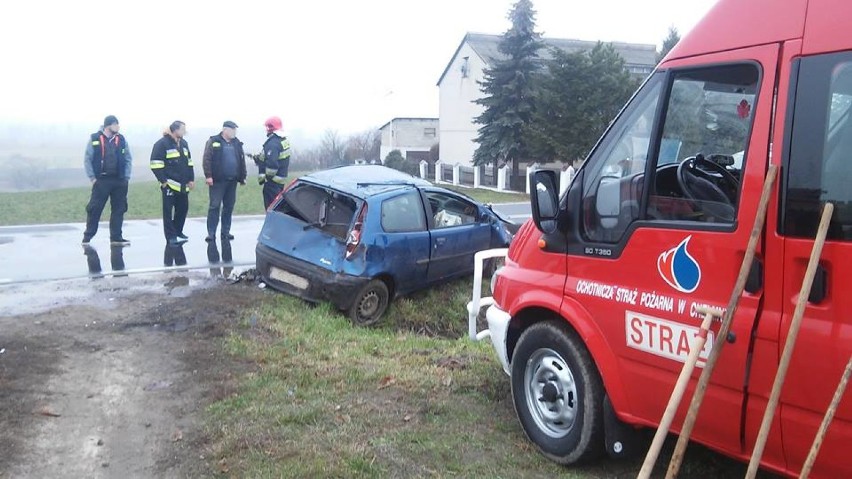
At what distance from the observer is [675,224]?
3.58 m

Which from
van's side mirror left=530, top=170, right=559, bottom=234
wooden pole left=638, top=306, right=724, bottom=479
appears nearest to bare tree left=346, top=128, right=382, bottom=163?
van's side mirror left=530, top=170, right=559, bottom=234

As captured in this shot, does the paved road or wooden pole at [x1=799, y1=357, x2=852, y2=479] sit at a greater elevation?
wooden pole at [x1=799, y1=357, x2=852, y2=479]

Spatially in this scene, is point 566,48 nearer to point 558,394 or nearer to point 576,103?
point 576,103

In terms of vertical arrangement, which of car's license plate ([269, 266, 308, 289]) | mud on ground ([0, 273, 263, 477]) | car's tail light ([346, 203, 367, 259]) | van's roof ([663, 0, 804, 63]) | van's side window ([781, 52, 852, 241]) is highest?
van's roof ([663, 0, 804, 63])

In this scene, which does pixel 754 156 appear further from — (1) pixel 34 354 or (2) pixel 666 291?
(1) pixel 34 354

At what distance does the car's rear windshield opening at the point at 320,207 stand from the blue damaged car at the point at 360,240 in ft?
0.04

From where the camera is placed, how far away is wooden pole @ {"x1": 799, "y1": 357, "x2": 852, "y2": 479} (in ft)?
8.94

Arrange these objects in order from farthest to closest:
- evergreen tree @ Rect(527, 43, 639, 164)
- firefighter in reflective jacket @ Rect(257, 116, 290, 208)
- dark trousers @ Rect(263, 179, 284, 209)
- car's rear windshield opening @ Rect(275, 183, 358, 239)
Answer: evergreen tree @ Rect(527, 43, 639, 164) → dark trousers @ Rect(263, 179, 284, 209) → firefighter in reflective jacket @ Rect(257, 116, 290, 208) → car's rear windshield opening @ Rect(275, 183, 358, 239)

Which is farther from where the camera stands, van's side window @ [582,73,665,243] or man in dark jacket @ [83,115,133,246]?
man in dark jacket @ [83,115,133,246]

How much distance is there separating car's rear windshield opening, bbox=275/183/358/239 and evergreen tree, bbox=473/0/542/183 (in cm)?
2314

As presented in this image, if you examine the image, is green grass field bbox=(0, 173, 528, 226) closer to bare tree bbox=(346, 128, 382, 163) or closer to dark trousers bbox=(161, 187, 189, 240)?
dark trousers bbox=(161, 187, 189, 240)

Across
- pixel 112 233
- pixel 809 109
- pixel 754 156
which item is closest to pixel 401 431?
pixel 754 156

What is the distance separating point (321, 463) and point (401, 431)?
27.1 inches

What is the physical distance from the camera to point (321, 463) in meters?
4.05
